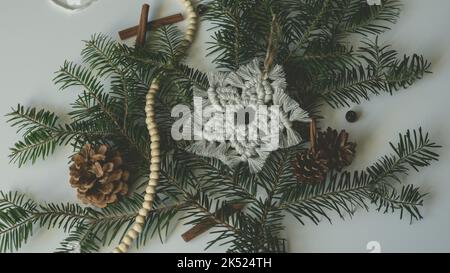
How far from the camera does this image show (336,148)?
74 cm

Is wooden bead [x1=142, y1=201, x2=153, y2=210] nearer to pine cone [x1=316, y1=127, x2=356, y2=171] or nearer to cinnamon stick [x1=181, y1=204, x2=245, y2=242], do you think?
cinnamon stick [x1=181, y1=204, x2=245, y2=242]

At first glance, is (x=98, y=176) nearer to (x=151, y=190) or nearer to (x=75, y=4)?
(x=151, y=190)

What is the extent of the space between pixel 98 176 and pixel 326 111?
14.6 inches

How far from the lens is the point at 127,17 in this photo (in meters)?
0.86

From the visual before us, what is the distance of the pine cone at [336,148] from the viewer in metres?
0.73

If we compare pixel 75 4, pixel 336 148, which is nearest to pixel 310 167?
pixel 336 148

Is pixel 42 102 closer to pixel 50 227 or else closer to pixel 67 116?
pixel 67 116

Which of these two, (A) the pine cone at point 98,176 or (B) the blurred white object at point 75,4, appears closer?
(A) the pine cone at point 98,176

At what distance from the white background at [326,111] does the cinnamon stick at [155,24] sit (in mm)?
19

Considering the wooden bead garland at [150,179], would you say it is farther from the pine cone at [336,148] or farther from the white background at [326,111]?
the pine cone at [336,148]

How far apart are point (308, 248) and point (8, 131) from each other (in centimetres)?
53

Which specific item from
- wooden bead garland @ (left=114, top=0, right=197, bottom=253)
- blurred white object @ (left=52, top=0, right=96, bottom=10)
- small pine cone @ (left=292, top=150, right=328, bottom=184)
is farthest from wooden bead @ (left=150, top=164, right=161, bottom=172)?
blurred white object @ (left=52, top=0, right=96, bottom=10)

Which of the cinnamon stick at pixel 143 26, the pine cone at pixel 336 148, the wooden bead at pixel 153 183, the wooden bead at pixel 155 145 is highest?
the cinnamon stick at pixel 143 26

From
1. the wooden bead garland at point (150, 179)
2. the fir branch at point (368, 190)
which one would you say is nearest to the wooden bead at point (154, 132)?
the wooden bead garland at point (150, 179)
